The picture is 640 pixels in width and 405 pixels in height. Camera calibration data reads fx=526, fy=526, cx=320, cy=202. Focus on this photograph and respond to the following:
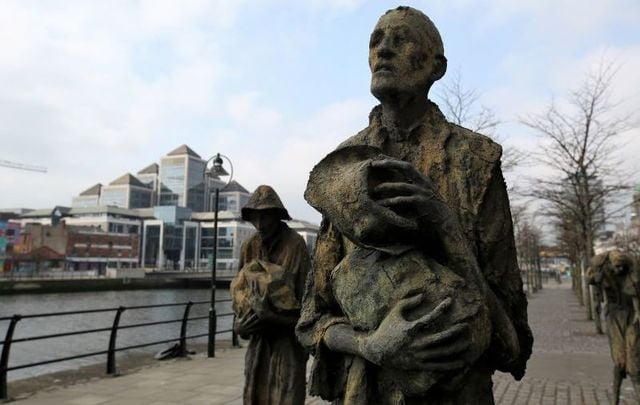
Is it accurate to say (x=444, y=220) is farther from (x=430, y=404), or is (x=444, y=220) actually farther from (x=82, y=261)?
(x=82, y=261)

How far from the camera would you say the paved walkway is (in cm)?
761

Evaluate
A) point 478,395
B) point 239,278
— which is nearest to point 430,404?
point 478,395

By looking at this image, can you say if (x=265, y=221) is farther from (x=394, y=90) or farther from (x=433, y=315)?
(x=433, y=315)

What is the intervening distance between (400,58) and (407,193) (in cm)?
54

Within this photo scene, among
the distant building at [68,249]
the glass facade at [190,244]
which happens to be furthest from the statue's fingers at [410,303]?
the glass facade at [190,244]

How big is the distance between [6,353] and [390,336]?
7.75 m

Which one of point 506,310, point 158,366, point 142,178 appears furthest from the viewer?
point 142,178

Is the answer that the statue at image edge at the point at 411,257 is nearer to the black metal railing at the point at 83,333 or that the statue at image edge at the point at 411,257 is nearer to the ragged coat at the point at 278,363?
the ragged coat at the point at 278,363

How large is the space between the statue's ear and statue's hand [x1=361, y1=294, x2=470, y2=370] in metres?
0.82

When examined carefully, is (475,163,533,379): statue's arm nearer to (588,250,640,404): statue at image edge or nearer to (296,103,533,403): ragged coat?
(296,103,533,403): ragged coat

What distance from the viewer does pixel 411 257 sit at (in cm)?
140

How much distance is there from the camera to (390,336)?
1.31 meters

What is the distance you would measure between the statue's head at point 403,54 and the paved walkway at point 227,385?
6.77 meters

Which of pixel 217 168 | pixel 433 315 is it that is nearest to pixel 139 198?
pixel 217 168
